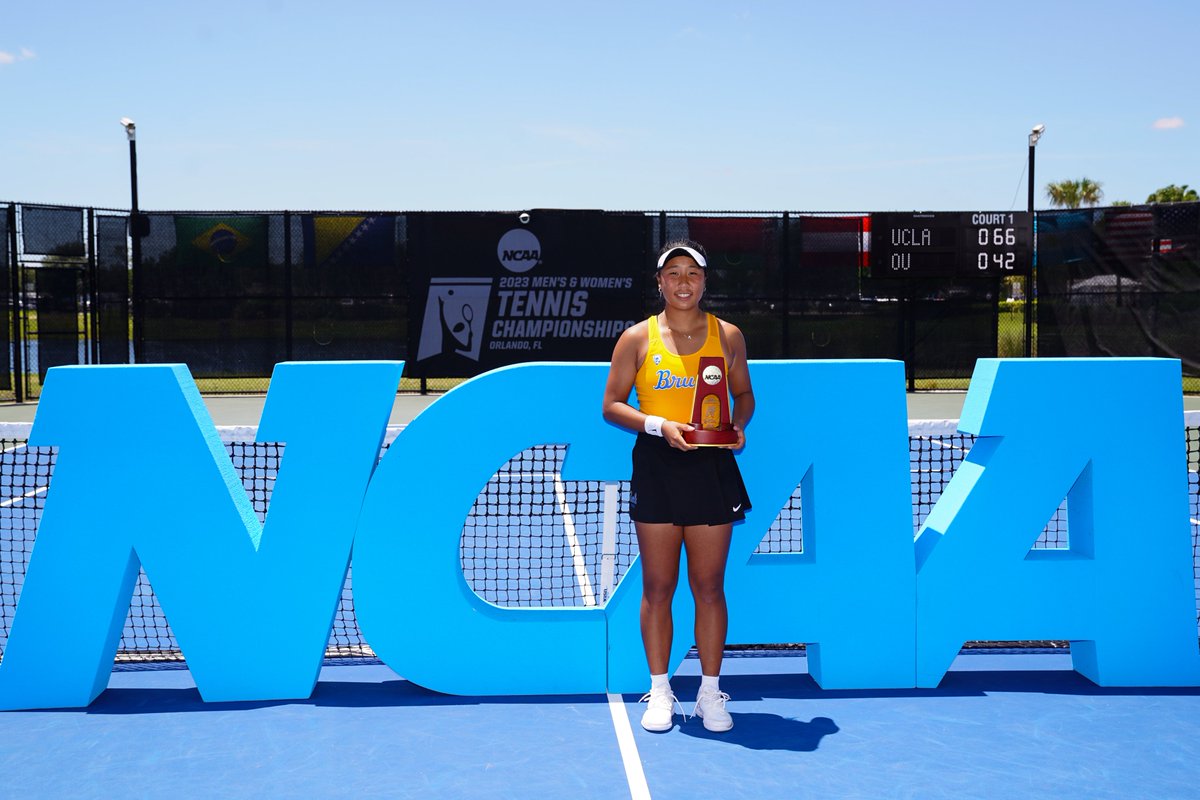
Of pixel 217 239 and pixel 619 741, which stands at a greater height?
pixel 217 239

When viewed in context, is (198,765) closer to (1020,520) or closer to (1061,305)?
(1020,520)

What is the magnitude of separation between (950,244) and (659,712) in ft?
52.3

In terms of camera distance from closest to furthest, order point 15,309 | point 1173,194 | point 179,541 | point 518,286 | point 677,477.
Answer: point 677,477 < point 179,541 < point 15,309 < point 518,286 < point 1173,194

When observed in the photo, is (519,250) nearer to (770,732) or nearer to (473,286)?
(473,286)

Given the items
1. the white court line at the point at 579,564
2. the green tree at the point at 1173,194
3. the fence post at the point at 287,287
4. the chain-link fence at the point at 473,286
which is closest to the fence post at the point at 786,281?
the chain-link fence at the point at 473,286

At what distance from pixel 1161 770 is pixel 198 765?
342 cm

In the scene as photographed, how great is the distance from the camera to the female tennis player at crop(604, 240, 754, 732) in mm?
4457

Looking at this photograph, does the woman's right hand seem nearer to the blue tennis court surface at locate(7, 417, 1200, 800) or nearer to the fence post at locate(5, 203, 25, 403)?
the blue tennis court surface at locate(7, 417, 1200, 800)

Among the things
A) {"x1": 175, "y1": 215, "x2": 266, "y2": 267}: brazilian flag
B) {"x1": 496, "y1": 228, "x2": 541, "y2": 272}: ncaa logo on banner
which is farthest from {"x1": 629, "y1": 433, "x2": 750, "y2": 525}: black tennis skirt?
{"x1": 175, "y1": 215, "x2": 266, "y2": 267}: brazilian flag

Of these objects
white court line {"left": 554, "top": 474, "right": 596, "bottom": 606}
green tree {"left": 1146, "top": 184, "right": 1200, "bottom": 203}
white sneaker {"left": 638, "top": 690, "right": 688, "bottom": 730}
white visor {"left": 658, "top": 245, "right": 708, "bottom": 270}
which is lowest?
white sneaker {"left": 638, "top": 690, "right": 688, "bottom": 730}

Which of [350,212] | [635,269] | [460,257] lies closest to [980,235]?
[635,269]

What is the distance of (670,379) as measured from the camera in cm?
448

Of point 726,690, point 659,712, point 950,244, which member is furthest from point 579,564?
point 950,244

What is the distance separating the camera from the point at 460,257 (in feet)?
61.0
